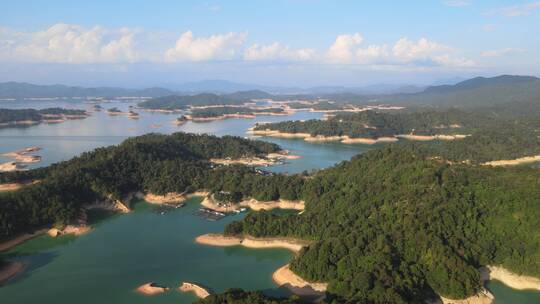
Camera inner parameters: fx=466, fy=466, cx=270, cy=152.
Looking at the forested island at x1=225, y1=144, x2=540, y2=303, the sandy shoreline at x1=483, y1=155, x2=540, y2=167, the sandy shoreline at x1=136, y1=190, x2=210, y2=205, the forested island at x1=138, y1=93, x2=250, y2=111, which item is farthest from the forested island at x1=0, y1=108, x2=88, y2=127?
the sandy shoreline at x1=483, y1=155, x2=540, y2=167

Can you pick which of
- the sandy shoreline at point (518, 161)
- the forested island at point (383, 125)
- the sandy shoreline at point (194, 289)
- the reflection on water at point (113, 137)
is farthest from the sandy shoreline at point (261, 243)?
the forested island at point (383, 125)

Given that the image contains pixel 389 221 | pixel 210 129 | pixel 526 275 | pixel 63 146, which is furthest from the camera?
pixel 210 129

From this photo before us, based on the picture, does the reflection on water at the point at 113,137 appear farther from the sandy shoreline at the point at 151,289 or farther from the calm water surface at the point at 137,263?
the sandy shoreline at the point at 151,289

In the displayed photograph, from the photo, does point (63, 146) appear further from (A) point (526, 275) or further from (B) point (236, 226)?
(A) point (526, 275)

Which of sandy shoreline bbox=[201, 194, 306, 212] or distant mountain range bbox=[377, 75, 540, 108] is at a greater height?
distant mountain range bbox=[377, 75, 540, 108]

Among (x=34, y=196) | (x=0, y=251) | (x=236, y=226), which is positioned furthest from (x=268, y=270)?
(x=34, y=196)

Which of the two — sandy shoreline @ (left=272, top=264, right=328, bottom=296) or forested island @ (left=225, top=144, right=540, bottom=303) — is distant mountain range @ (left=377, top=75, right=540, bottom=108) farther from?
sandy shoreline @ (left=272, top=264, right=328, bottom=296)
